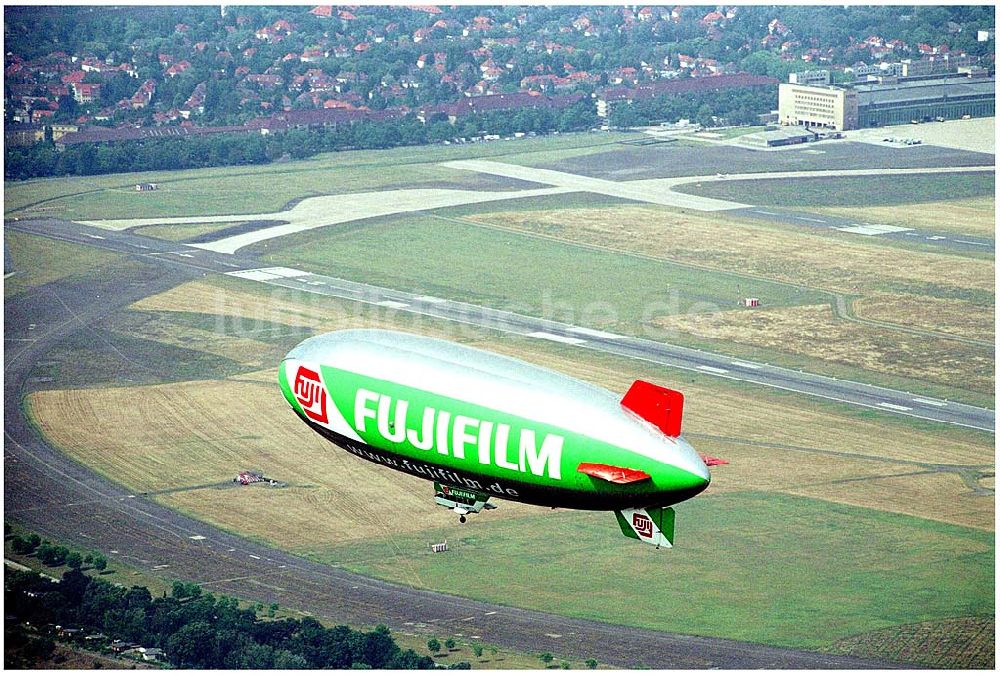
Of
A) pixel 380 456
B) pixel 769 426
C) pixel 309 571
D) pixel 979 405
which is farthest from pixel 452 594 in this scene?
pixel 979 405

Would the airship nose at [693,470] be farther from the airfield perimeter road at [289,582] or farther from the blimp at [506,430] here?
the airfield perimeter road at [289,582]

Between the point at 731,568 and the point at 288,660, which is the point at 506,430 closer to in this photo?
the point at 288,660

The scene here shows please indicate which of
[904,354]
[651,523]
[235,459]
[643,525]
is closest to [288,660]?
[235,459]

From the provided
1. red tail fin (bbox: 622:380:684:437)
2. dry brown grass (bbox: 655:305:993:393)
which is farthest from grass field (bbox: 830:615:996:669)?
dry brown grass (bbox: 655:305:993:393)

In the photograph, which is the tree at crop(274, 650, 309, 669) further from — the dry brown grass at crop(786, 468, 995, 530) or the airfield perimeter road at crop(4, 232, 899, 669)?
the dry brown grass at crop(786, 468, 995, 530)

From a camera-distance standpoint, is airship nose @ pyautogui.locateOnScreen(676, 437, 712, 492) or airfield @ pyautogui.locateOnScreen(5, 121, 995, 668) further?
airfield @ pyautogui.locateOnScreen(5, 121, 995, 668)

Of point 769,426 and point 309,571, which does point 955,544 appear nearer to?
point 769,426

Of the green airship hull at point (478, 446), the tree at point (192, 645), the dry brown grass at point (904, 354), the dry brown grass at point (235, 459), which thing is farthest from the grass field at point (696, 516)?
the green airship hull at point (478, 446)
